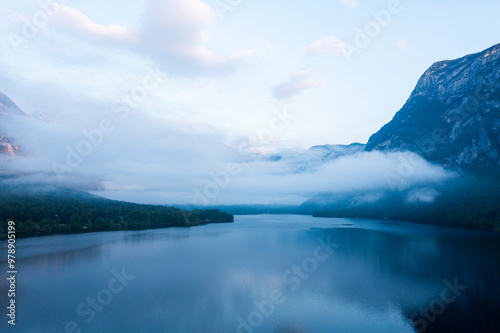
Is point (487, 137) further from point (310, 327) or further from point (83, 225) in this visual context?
point (83, 225)

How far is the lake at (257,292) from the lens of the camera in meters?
28.8

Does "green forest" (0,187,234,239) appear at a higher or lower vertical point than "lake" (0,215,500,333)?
higher

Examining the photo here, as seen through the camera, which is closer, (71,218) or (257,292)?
(257,292)

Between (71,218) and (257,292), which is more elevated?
(71,218)

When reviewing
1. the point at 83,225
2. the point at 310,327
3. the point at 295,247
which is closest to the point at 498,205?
the point at 295,247

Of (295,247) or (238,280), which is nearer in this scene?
(238,280)

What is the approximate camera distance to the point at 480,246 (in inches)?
2808

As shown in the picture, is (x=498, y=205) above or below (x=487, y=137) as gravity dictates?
below

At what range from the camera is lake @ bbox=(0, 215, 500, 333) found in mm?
28828

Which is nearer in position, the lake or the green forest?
the lake

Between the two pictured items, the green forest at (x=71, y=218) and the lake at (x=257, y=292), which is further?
the green forest at (x=71, y=218)

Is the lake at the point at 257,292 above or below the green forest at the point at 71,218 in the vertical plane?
below

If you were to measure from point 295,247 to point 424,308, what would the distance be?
2025 inches

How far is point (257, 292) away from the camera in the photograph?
39.4 meters
